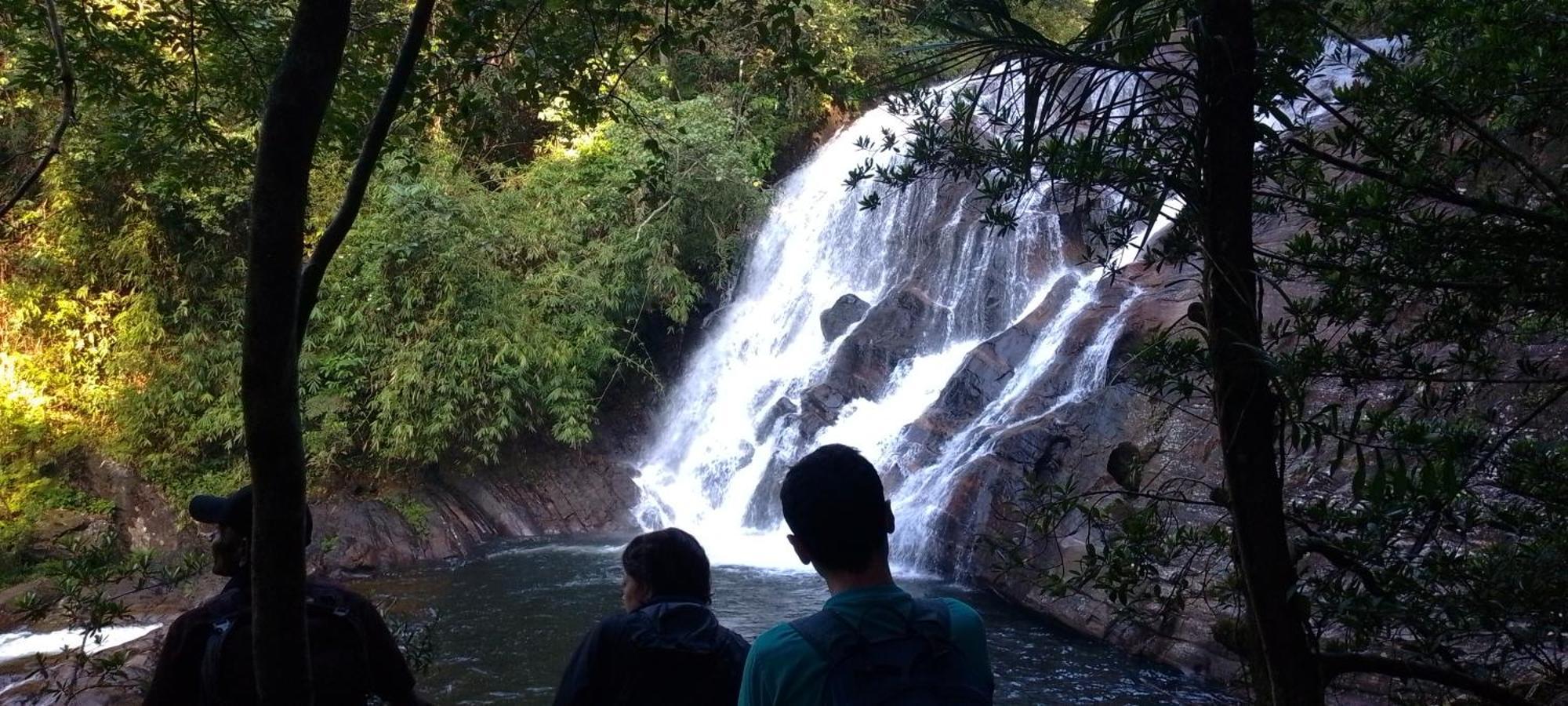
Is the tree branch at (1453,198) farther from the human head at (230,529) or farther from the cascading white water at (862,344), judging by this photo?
the cascading white water at (862,344)

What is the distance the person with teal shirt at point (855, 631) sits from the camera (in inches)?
63.7

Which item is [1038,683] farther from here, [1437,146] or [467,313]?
[467,313]

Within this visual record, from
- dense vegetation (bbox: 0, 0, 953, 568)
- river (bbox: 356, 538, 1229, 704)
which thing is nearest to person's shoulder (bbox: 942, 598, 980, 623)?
river (bbox: 356, 538, 1229, 704)

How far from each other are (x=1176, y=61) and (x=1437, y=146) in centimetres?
122

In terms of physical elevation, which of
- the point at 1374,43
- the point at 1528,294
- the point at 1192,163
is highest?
the point at 1374,43

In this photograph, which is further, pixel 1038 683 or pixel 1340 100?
pixel 1038 683

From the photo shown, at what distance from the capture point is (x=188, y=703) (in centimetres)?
241

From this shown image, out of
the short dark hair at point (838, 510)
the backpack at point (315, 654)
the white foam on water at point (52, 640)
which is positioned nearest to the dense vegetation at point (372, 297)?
the white foam on water at point (52, 640)

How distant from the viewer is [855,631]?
5.41ft

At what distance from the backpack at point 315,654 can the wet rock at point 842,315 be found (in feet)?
41.9

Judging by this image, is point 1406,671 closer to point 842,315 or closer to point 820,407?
point 820,407

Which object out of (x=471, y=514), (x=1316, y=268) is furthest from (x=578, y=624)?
(x=1316, y=268)

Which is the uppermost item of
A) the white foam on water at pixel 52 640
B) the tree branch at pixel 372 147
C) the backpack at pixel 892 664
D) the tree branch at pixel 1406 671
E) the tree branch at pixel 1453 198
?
the tree branch at pixel 1453 198

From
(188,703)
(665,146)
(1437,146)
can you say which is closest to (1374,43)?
(665,146)
